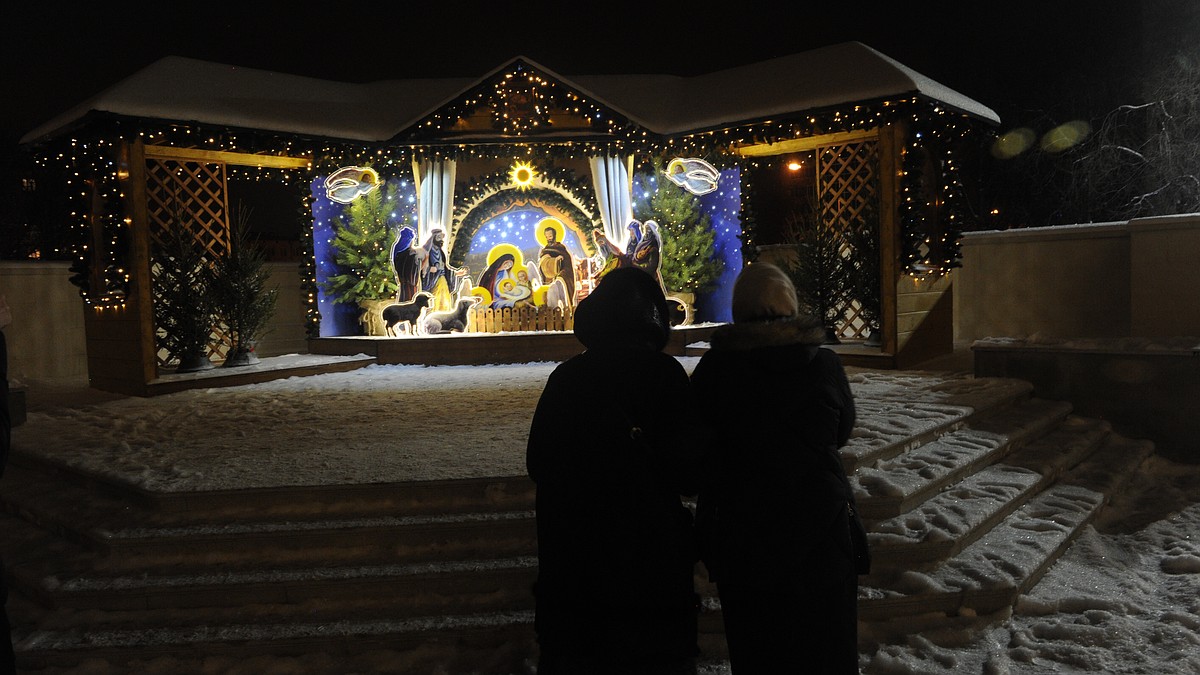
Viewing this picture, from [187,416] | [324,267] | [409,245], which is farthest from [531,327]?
[187,416]

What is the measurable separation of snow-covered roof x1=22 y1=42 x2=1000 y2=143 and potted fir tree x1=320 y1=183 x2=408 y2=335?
1.15 meters

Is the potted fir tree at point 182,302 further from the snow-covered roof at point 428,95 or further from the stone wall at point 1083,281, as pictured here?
the stone wall at point 1083,281

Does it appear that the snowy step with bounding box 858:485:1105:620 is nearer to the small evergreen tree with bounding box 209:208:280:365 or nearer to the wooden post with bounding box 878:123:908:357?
the wooden post with bounding box 878:123:908:357

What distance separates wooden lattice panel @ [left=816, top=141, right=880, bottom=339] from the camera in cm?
1078

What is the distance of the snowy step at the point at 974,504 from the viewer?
14.3 feet

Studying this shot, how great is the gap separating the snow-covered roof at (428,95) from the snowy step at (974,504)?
4873mm

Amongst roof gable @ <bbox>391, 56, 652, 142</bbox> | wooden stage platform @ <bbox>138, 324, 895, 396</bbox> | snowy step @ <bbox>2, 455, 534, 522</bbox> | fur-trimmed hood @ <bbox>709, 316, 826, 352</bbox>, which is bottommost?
snowy step @ <bbox>2, 455, 534, 522</bbox>

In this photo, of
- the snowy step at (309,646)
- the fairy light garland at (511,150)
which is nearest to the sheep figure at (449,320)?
the fairy light garland at (511,150)

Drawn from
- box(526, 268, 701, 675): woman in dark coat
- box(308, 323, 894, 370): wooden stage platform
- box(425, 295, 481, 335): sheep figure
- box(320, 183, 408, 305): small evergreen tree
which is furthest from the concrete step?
box(320, 183, 408, 305): small evergreen tree

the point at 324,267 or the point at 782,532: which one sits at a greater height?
the point at 324,267

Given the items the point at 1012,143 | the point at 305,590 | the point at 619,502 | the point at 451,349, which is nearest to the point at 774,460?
the point at 619,502

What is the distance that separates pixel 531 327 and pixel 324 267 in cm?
335

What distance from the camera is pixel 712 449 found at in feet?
8.59

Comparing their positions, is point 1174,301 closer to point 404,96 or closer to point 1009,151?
point 404,96
